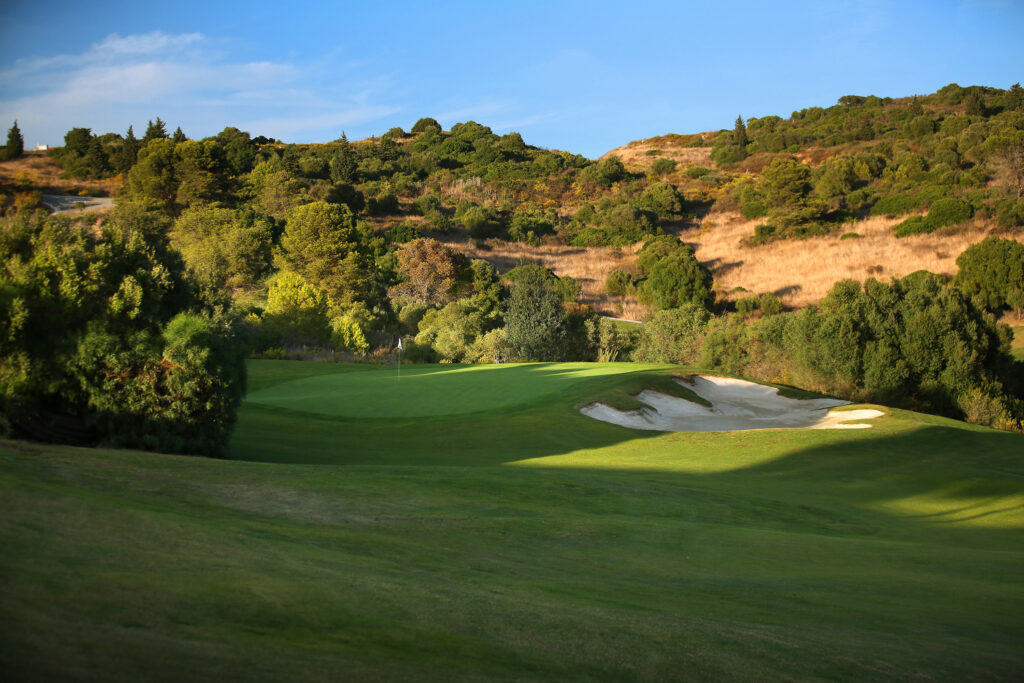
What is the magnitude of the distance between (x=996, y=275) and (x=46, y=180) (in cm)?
8459

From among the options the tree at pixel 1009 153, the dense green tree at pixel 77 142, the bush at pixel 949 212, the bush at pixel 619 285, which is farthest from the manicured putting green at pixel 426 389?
the dense green tree at pixel 77 142

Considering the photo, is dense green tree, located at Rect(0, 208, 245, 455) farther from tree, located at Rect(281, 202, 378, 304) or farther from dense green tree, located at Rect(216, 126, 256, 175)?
dense green tree, located at Rect(216, 126, 256, 175)

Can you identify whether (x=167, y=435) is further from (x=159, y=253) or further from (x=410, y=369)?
(x=410, y=369)

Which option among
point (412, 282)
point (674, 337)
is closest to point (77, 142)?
point (412, 282)

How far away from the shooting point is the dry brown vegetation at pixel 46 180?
75625 mm

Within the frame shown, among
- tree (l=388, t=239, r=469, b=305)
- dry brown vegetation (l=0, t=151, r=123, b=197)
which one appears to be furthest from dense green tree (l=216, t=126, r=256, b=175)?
tree (l=388, t=239, r=469, b=305)

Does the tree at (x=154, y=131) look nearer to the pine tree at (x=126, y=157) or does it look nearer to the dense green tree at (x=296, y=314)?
the pine tree at (x=126, y=157)

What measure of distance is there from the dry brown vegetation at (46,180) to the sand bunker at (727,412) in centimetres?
6982

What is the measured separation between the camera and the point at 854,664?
195 inches

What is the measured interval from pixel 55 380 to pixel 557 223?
75982 mm

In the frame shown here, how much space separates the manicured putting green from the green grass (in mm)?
8802

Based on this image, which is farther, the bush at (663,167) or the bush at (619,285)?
the bush at (663,167)

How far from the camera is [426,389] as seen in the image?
25766 millimetres

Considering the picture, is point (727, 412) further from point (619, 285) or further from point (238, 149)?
point (238, 149)
